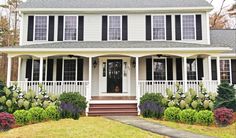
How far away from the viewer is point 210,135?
8.80 m

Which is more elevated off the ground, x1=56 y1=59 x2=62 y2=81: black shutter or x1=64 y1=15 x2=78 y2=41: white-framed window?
x1=64 y1=15 x2=78 y2=41: white-framed window

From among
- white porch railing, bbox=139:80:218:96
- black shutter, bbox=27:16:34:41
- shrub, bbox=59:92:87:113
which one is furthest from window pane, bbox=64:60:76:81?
white porch railing, bbox=139:80:218:96

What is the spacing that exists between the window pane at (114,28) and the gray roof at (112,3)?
886 mm

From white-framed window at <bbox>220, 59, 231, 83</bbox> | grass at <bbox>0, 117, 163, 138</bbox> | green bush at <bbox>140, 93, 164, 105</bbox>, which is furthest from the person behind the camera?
white-framed window at <bbox>220, 59, 231, 83</bbox>

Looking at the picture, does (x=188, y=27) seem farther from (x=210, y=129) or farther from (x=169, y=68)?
(x=210, y=129)

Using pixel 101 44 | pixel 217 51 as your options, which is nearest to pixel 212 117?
pixel 217 51

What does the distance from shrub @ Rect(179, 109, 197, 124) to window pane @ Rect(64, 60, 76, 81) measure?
7.58 m

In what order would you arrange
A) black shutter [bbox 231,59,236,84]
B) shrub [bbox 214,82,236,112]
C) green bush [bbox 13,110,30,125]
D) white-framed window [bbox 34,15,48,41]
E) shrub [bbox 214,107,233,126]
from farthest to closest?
black shutter [bbox 231,59,236,84], white-framed window [bbox 34,15,48,41], shrub [bbox 214,82,236,112], green bush [bbox 13,110,30,125], shrub [bbox 214,107,233,126]

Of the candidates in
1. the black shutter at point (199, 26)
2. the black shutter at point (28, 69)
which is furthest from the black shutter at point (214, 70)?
the black shutter at point (28, 69)

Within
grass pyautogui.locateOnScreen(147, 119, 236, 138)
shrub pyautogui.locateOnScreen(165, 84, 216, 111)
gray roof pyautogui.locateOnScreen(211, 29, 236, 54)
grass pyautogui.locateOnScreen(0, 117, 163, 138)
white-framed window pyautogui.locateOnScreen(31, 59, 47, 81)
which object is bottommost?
grass pyautogui.locateOnScreen(147, 119, 236, 138)

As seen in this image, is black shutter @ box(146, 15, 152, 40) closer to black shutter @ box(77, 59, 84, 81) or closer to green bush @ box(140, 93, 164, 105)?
black shutter @ box(77, 59, 84, 81)

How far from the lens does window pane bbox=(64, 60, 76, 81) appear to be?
16.1m

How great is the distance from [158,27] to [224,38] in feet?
19.1

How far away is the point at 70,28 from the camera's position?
55.0ft
